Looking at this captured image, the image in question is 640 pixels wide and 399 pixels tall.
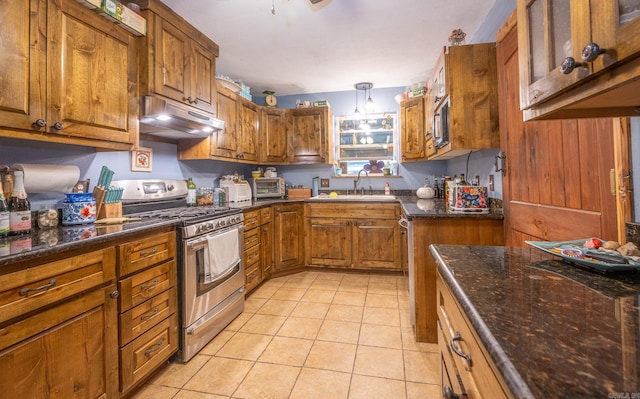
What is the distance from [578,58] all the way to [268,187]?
3.57 meters

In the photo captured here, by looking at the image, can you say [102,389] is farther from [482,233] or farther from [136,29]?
[482,233]

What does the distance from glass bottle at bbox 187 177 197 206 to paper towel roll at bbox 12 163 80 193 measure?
1.08 metres

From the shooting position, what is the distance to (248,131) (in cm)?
362

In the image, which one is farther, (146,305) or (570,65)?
(146,305)

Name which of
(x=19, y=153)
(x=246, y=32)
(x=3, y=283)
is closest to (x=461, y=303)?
(x=3, y=283)

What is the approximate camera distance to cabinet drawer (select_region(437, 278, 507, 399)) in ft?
1.75

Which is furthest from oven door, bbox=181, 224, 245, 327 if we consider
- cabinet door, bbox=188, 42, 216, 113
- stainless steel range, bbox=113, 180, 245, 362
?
cabinet door, bbox=188, 42, 216, 113

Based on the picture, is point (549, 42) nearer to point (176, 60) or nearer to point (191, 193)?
point (176, 60)

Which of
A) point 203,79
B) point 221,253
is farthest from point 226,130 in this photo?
point 221,253

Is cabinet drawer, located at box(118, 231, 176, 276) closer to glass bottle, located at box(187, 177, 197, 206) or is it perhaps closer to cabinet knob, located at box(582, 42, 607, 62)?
glass bottle, located at box(187, 177, 197, 206)

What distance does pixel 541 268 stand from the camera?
2.82 ft

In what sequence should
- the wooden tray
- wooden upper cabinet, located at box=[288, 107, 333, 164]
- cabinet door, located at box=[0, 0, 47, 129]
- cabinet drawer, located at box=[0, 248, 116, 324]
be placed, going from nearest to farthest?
the wooden tray < cabinet drawer, located at box=[0, 248, 116, 324] < cabinet door, located at box=[0, 0, 47, 129] < wooden upper cabinet, located at box=[288, 107, 333, 164]

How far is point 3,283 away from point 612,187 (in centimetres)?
213

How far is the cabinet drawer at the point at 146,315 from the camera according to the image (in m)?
1.51
